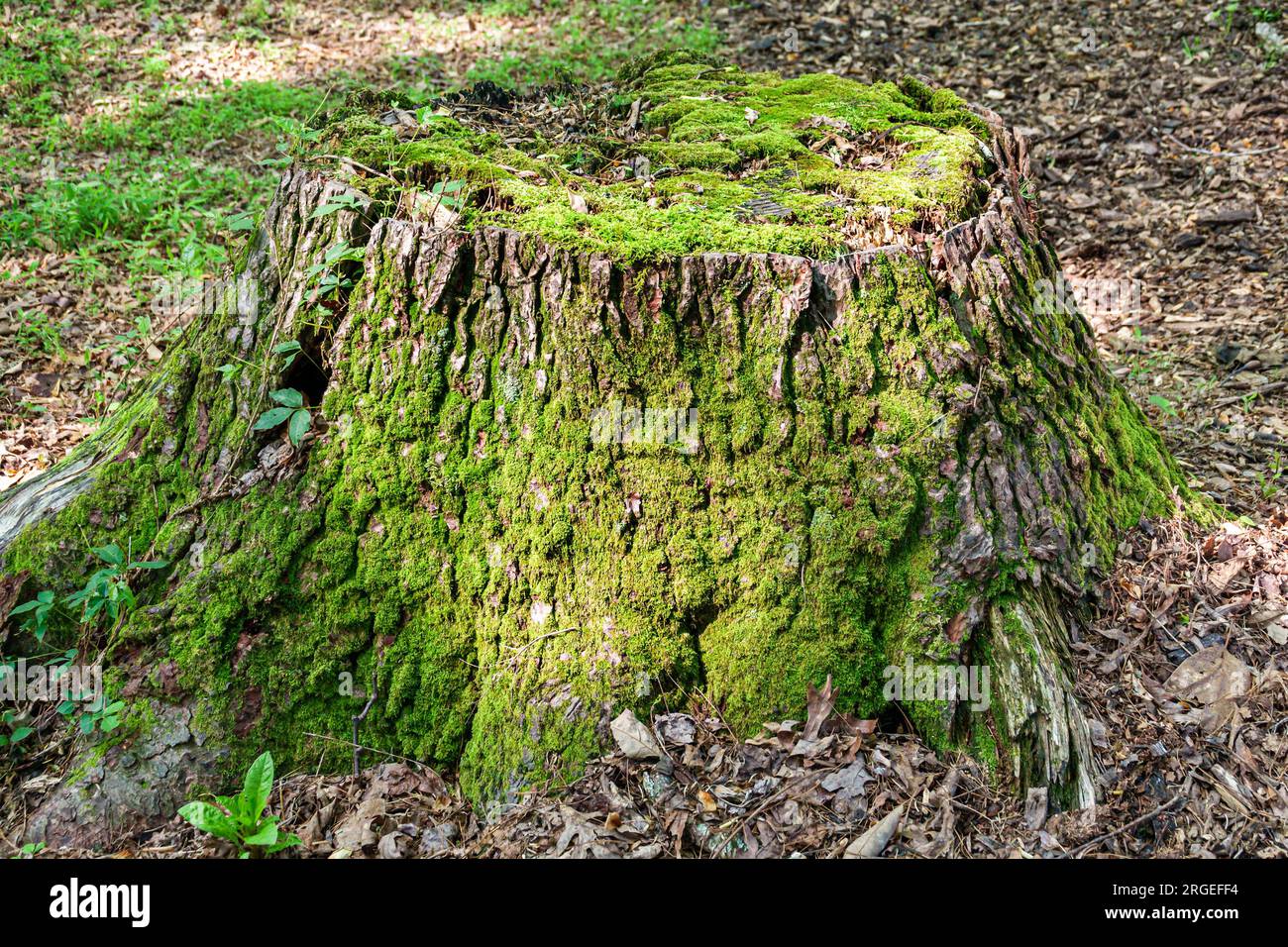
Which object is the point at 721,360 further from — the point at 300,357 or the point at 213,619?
the point at 213,619

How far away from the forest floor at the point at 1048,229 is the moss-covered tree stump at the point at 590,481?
0.17 m

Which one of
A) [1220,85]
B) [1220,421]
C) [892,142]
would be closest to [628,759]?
[892,142]

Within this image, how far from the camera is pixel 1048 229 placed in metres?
6.44

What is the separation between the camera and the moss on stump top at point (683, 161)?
8.96ft

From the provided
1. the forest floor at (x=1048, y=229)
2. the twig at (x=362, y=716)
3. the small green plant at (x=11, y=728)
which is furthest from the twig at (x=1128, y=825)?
the small green plant at (x=11, y=728)

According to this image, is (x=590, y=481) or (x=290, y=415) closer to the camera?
(x=590, y=481)

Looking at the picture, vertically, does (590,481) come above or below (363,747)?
above

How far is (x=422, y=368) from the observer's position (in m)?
2.75

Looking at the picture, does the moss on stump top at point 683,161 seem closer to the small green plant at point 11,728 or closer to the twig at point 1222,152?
the small green plant at point 11,728

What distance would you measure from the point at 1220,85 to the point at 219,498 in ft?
27.1

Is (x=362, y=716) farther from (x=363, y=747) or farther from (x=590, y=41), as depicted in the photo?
(x=590, y=41)

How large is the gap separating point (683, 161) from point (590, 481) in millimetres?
1391

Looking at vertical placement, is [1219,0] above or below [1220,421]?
above

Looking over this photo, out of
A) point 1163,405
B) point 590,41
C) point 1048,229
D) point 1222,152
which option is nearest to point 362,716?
point 1163,405
